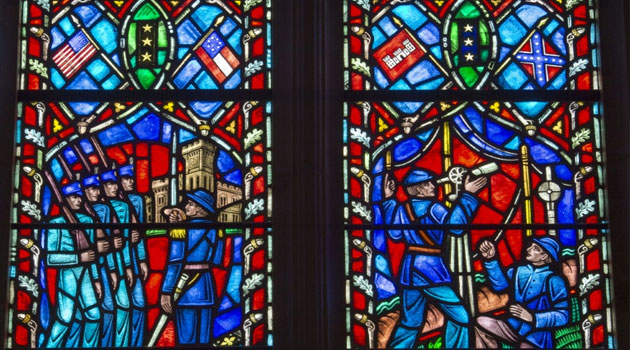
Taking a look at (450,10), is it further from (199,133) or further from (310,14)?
Result: (199,133)

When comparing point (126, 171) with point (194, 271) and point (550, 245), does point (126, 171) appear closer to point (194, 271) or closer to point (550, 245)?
point (194, 271)

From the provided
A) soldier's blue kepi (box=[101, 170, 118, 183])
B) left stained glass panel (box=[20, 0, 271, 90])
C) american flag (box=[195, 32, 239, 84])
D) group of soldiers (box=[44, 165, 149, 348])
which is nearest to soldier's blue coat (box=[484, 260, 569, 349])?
left stained glass panel (box=[20, 0, 271, 90])

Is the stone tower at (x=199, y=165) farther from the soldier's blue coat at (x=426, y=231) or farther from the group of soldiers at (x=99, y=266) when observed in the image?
the soldier's blue coat at (x=426, y=231)

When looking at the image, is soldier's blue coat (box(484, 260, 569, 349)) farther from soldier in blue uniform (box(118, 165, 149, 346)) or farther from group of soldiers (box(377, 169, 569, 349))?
soldier in blue uniform (box(118, 165, 149, 346))

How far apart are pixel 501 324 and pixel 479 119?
3.62 feet

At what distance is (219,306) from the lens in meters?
5.77

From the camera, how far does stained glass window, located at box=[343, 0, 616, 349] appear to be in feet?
18.9

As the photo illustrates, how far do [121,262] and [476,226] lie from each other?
1.86m

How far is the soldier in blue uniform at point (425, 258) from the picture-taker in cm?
575

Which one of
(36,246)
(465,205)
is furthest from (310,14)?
(36,246)

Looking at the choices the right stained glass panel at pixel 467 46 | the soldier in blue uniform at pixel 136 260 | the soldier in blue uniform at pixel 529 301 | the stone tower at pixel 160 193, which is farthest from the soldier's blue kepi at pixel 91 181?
the soldier in blue uniform at pixel 529 301

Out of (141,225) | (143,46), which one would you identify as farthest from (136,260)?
(143,46)

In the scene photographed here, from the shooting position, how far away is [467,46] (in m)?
6.12

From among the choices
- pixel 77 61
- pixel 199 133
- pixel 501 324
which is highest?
pixel 77 61
